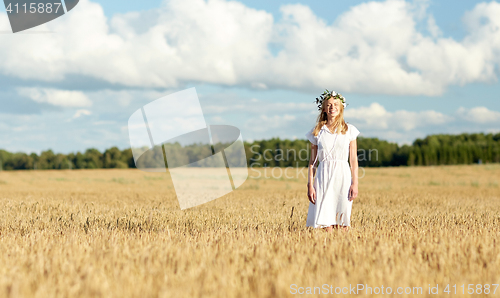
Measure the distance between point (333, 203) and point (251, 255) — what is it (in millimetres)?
1824

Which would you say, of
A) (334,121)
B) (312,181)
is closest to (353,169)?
(312,181)

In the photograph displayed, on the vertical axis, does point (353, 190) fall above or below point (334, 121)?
below

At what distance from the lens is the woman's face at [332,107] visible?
18.1ft

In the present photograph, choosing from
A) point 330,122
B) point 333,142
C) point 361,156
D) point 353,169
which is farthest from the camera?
point 361,156

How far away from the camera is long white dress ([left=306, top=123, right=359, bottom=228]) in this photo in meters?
5.45

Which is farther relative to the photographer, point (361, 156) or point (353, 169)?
point (361, 156)

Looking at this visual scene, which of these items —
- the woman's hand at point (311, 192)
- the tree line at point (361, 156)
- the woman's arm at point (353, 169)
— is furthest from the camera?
the tree line at point (361, 156)

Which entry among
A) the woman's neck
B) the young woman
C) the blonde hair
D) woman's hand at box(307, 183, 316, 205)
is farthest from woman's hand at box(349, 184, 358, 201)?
the woman's neck

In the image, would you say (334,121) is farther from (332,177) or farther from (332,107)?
(332,177)

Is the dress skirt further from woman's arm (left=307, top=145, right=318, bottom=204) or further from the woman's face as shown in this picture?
the woman's face

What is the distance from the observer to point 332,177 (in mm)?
5449

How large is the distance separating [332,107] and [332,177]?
3.13 ft

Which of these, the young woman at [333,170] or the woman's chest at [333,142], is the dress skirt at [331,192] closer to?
the young woman at [333,170]

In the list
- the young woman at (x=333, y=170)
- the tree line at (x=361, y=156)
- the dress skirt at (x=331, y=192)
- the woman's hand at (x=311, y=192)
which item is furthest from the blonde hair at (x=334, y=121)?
the tree line at (x=361, y=156)
